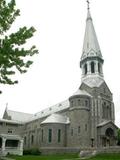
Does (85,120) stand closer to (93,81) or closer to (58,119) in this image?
(58,119)

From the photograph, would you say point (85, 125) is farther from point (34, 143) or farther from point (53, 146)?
point (34, 143)

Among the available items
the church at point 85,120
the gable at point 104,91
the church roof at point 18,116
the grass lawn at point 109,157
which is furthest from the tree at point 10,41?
the church roof at point 18,116

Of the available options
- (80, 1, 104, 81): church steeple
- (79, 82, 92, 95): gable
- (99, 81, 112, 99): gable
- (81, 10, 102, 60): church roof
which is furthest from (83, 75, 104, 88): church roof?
(81, 10, 102, 60): church roof

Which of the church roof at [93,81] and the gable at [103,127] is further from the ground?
the church roof at [93,81]

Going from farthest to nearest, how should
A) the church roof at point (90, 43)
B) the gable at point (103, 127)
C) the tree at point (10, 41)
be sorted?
1. the church roof at point (90, 43)
2. the gable at point (103, 127)
3. the tree at point (10, 41)

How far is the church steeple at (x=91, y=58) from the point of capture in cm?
5906

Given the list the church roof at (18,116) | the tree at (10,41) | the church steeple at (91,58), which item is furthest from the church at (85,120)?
the tree at (10,41)

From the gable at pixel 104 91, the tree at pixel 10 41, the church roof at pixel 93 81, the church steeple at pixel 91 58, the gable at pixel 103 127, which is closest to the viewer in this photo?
the tree at pixel 10 41

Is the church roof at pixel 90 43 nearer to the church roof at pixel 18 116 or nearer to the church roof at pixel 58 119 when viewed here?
the church roof at pixel 58 119

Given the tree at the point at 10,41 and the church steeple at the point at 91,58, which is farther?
the church steeple at the point at 91,58

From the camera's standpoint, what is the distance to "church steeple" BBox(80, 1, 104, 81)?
59062 mm

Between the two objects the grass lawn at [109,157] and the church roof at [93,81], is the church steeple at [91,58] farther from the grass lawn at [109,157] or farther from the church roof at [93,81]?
the grass lawn at [109,157]

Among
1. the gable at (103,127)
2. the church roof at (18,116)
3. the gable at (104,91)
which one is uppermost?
the gable at (104,91)

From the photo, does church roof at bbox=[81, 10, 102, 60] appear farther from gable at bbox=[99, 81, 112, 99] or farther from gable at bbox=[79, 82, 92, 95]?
gable at bbox=[99, 81, 112, 99]
